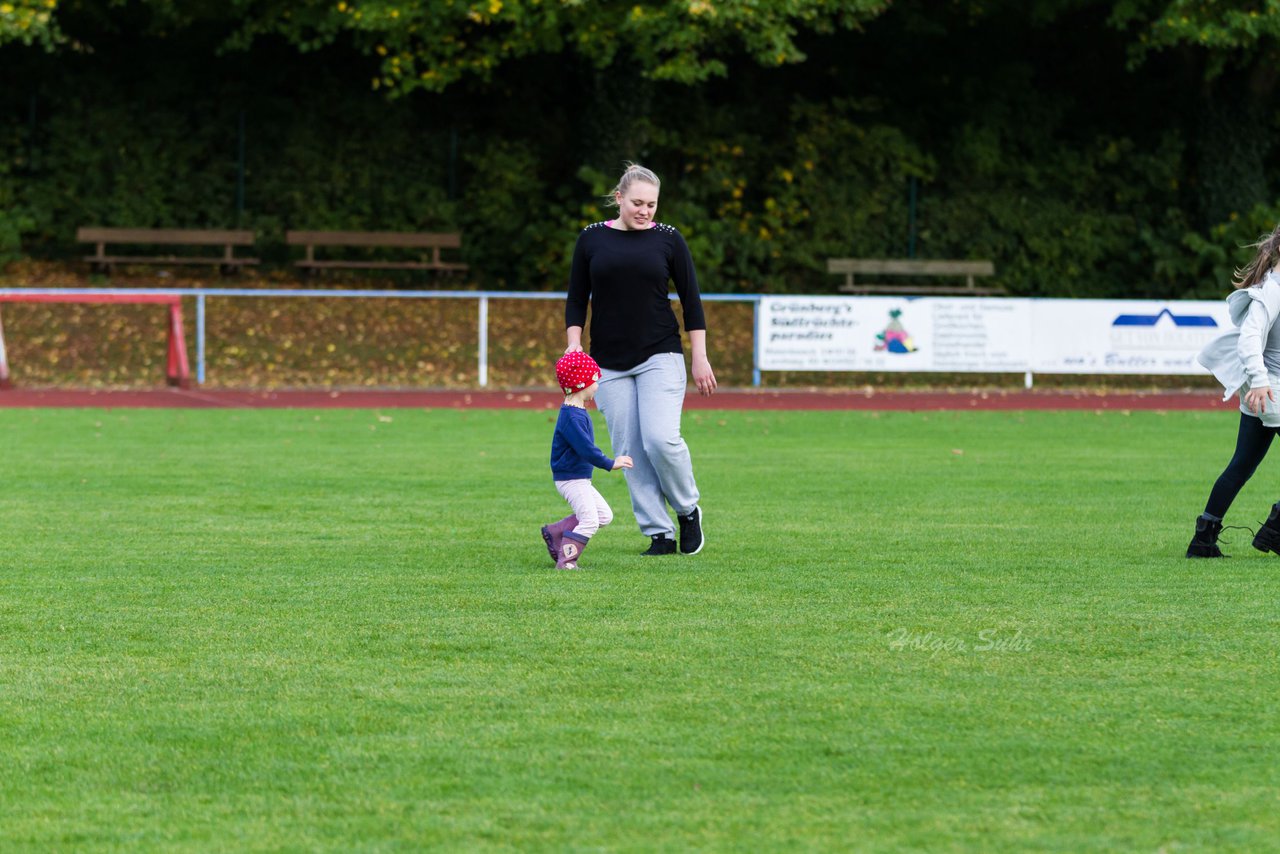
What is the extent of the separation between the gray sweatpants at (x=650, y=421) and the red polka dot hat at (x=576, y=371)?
0.37 metres

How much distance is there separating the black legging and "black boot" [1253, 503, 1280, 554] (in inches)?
9.4

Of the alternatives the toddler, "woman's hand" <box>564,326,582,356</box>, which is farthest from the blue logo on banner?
the toddler

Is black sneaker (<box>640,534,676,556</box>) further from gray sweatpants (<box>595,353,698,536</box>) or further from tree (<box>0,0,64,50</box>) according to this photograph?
tree (<box>0,0,64,50</box>)

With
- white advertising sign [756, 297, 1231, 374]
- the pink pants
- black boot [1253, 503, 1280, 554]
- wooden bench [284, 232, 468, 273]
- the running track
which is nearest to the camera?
the pink pants

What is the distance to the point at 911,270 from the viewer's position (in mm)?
29562

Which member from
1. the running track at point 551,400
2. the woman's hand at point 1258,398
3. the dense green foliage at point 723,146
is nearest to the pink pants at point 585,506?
the woman's hand at point 1258,398

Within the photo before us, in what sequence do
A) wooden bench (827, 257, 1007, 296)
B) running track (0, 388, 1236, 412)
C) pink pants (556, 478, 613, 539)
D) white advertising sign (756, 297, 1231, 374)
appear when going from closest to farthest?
pink pants (556, 478, 613, 539), running track (0, 388, 1236, 412), white advertising sign (756, 297, 1231, 374), wooden bench (827, 257, 1007, 296)

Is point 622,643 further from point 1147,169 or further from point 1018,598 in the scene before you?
point 1147,169

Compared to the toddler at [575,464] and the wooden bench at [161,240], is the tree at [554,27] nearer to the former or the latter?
the wooden bench at [161,240]

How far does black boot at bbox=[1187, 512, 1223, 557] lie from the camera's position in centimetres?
844

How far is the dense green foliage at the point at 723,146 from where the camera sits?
97.1 feet

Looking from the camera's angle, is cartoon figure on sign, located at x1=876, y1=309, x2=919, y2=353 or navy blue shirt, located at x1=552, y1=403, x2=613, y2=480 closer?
navy blue shirt, located at x1=552, y1=403, x2=613, y2=480

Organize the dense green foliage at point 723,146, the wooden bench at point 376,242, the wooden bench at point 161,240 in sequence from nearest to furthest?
the wooden bench at point 161,240
the wooden bench at point 376,242
the dense green foliage at point 723,146

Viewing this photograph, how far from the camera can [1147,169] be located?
3197 cm
